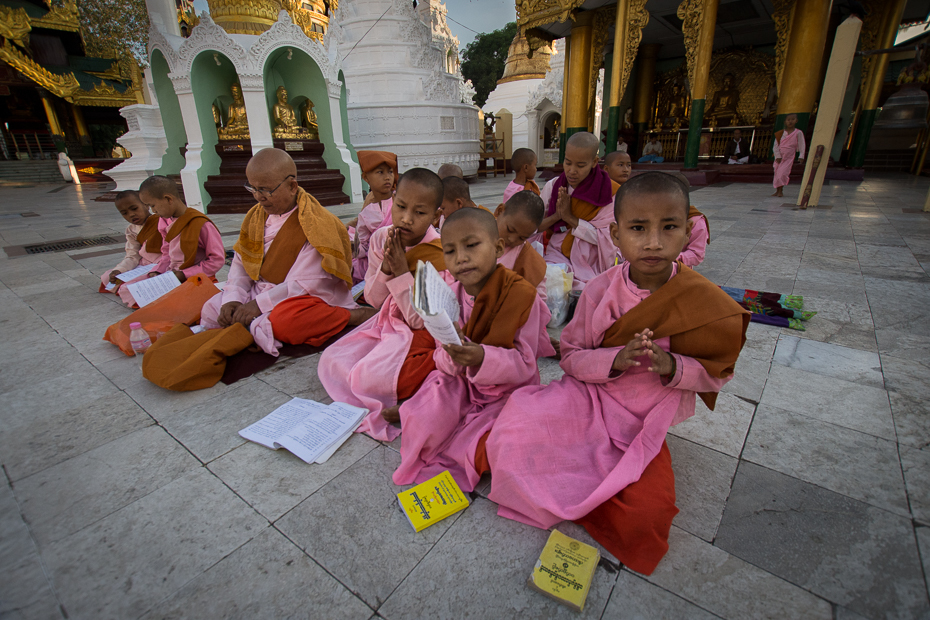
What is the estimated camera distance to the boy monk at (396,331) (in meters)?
2.12

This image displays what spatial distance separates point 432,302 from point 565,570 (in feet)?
2.93

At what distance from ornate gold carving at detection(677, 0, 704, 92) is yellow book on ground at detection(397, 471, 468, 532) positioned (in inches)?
461

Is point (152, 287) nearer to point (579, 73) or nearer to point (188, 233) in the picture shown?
point (188, 233)

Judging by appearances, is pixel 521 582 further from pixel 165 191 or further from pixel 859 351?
pixel 165 191

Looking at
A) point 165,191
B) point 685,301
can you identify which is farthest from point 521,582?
Result: point 165,191

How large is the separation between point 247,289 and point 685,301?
2848 millimetres

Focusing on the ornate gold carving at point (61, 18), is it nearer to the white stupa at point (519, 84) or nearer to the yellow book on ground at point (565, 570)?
the white stupa at point (519, 84)

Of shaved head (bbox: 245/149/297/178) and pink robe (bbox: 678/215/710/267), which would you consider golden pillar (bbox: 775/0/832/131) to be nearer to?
pink robe (bbox: 678/215/710/267)

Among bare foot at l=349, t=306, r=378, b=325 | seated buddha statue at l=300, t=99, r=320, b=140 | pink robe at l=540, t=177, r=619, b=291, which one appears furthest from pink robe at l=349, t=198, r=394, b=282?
seated buddha statue at l=300, t=99, r=320, b=140

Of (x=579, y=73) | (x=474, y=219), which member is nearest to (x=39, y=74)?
(x=579, y=73)

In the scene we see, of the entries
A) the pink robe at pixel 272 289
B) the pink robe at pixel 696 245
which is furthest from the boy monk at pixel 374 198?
the pink robe at pixel 696 245

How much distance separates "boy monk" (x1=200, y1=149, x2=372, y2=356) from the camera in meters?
2.81

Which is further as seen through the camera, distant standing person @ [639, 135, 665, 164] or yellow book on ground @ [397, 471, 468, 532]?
distant standing person @ [639, 135, 665, 164]

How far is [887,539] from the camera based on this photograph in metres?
1.39
